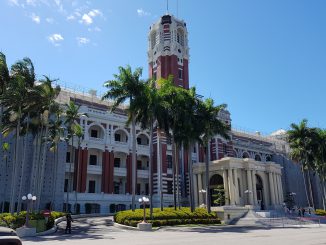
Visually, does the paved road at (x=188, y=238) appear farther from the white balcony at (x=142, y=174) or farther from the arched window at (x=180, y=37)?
the arched window at (x=180, y=37)

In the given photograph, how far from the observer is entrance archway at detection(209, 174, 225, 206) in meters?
55.8

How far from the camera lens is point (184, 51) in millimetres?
75562

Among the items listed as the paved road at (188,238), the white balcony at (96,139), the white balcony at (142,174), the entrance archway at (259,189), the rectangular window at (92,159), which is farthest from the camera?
the white balcony at (142,174)

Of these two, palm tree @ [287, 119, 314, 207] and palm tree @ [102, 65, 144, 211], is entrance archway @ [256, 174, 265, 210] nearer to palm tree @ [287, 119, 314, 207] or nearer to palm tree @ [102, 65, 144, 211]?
palm tree @ [287, 119, 314, 207]

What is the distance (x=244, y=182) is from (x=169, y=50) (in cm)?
3146

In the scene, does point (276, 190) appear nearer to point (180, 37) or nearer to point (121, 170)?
point (121, 170)

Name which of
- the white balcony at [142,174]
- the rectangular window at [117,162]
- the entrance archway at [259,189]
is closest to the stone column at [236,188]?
the entrance archway at [259,189]

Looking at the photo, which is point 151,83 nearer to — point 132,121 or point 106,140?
point 132,121

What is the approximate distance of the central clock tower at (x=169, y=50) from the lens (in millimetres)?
72375

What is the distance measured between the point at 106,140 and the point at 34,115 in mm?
20908

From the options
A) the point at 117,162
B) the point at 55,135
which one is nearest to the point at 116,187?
the point at 117,162

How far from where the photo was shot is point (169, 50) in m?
73.1

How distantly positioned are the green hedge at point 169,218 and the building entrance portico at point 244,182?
1568 centimetres

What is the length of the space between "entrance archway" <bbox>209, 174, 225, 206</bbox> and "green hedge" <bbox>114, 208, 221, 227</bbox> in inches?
620
